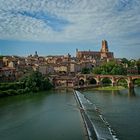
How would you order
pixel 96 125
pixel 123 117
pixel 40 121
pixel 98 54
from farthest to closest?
pixel 98 54, pixel 123 117, pixel 40 121, pixel 96 125

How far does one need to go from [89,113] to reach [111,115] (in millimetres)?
1156

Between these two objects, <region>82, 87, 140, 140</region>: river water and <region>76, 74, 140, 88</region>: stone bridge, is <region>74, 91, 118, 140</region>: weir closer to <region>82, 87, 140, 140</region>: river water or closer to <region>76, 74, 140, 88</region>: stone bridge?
<region>82, 87, 140, 140</region>: river water

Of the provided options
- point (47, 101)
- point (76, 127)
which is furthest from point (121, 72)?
point (76, 127)

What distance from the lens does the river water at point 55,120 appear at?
1252cm

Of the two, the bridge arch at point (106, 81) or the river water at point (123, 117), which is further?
the bridge arch at point (106, 81)

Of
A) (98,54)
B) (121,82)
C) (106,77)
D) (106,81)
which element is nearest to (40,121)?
(106,77)

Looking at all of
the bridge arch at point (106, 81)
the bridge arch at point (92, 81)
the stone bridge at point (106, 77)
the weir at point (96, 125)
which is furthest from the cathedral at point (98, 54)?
the weir at point (96, 125)

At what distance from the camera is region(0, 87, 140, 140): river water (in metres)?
12.5

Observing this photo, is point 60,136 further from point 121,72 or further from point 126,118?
point 121,72

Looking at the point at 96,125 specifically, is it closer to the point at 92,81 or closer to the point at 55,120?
the point at 55,120

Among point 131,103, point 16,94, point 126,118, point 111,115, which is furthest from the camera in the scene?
point 16,94

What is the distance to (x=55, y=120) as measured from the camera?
611 inches

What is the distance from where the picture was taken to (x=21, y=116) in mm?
16484

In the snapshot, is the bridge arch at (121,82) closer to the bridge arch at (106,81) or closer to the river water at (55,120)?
the bridge arch at (106,81)
